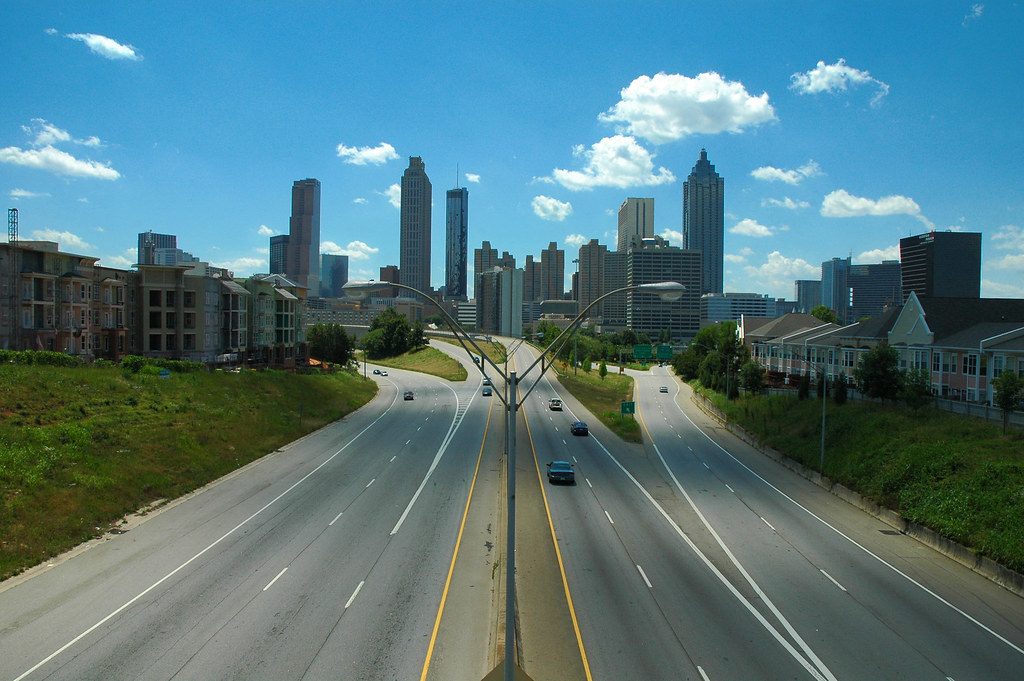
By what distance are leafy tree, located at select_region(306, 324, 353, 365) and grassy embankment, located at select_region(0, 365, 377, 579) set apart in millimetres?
51822

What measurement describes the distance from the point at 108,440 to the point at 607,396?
60.9m

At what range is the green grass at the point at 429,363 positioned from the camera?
11425 centimetres

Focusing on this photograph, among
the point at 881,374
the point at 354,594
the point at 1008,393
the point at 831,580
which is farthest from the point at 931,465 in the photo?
the point at 354,594

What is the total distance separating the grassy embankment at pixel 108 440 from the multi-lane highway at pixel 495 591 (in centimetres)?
159

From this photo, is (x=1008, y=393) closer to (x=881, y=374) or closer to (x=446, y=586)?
(x=881, y=374)

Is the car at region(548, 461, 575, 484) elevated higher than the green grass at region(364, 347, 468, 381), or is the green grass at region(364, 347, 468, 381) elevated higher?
the green grass at region(364, 347, 468, 381)

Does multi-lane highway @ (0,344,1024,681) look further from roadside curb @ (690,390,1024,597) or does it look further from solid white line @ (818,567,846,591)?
roadside curb @ (690,390,1024,597)

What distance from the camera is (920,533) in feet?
90.7

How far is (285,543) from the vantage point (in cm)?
2478

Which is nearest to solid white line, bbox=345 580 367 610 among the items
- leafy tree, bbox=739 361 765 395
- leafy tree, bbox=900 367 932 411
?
leafy tree, bbox=900 367 932 411

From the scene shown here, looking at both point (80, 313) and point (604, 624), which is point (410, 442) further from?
point (80, 313)

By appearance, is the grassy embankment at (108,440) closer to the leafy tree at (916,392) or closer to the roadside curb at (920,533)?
the roadside curb at (920,533)

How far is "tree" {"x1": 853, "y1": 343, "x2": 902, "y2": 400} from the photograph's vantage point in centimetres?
4550

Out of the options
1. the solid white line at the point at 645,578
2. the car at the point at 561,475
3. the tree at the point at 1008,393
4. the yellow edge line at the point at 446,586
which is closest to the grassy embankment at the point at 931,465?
the tree at the point at 1008,393
